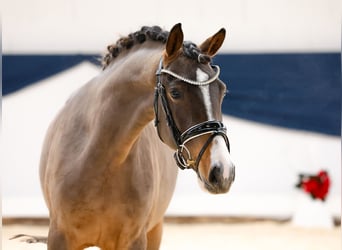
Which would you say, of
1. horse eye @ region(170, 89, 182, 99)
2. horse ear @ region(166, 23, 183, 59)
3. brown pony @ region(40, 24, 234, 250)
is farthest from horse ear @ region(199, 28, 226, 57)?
horse eye @ region(170, 89, 182, 99)

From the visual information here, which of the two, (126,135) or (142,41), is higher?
(142,41)

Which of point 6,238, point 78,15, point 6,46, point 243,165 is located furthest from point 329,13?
point 6,238

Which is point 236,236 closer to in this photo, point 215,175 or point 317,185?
point 317,185

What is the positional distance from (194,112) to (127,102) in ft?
1.34

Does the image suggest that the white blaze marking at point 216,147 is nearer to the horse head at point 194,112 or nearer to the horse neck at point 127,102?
the horse head at point 194,112

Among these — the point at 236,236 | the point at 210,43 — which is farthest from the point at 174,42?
the point at 236,236

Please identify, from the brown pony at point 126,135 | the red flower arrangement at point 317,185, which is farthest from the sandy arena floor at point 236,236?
the brown pony at point 126,135

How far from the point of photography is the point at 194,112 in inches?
72.1

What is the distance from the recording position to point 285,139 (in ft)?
19.2

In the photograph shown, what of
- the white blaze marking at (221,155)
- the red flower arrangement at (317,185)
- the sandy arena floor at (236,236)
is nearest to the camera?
the white blaze marking at (221,155)

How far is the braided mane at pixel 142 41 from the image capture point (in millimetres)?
1933

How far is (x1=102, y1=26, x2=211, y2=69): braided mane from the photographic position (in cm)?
193

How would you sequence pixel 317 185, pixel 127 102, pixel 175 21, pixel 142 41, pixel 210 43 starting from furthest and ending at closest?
pixel 175 21
pixel 317 185
pixel 142 41
pixel 127 102
pixel 210 43

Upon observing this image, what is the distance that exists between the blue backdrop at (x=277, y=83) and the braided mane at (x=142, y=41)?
3.47m
